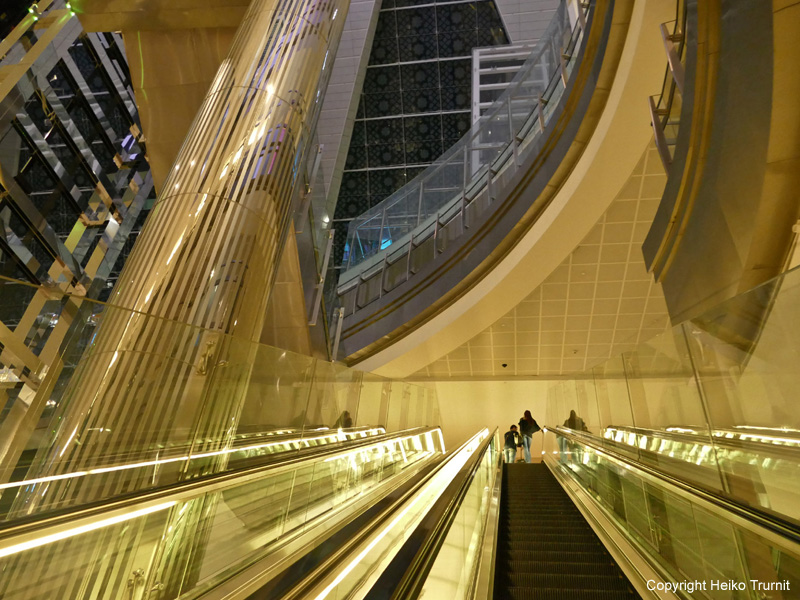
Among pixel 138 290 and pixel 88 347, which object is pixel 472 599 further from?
pixel 138 290

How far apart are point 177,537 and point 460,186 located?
9.87 metres

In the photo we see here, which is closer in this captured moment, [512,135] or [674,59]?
[674,59]

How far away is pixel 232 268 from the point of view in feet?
12.2

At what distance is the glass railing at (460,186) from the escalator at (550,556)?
5948mm

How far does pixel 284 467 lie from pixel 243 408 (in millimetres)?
462

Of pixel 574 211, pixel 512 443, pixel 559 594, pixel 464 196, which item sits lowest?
pixel 559 594

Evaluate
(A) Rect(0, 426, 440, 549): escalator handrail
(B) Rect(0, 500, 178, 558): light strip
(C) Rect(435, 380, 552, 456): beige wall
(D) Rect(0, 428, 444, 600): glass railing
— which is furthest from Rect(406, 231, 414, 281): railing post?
(B) Rect(0, 500, 178, 558): light strip

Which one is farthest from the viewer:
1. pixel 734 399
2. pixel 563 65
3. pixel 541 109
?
pixel 541 109

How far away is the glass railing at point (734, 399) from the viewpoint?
1505mm

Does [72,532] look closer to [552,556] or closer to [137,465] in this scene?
[137,465]

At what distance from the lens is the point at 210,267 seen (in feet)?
11.9

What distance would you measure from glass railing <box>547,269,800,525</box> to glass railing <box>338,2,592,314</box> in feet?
21.4

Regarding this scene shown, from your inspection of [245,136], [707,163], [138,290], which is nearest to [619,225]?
[707,163]

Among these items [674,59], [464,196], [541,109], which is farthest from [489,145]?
[674,59]
